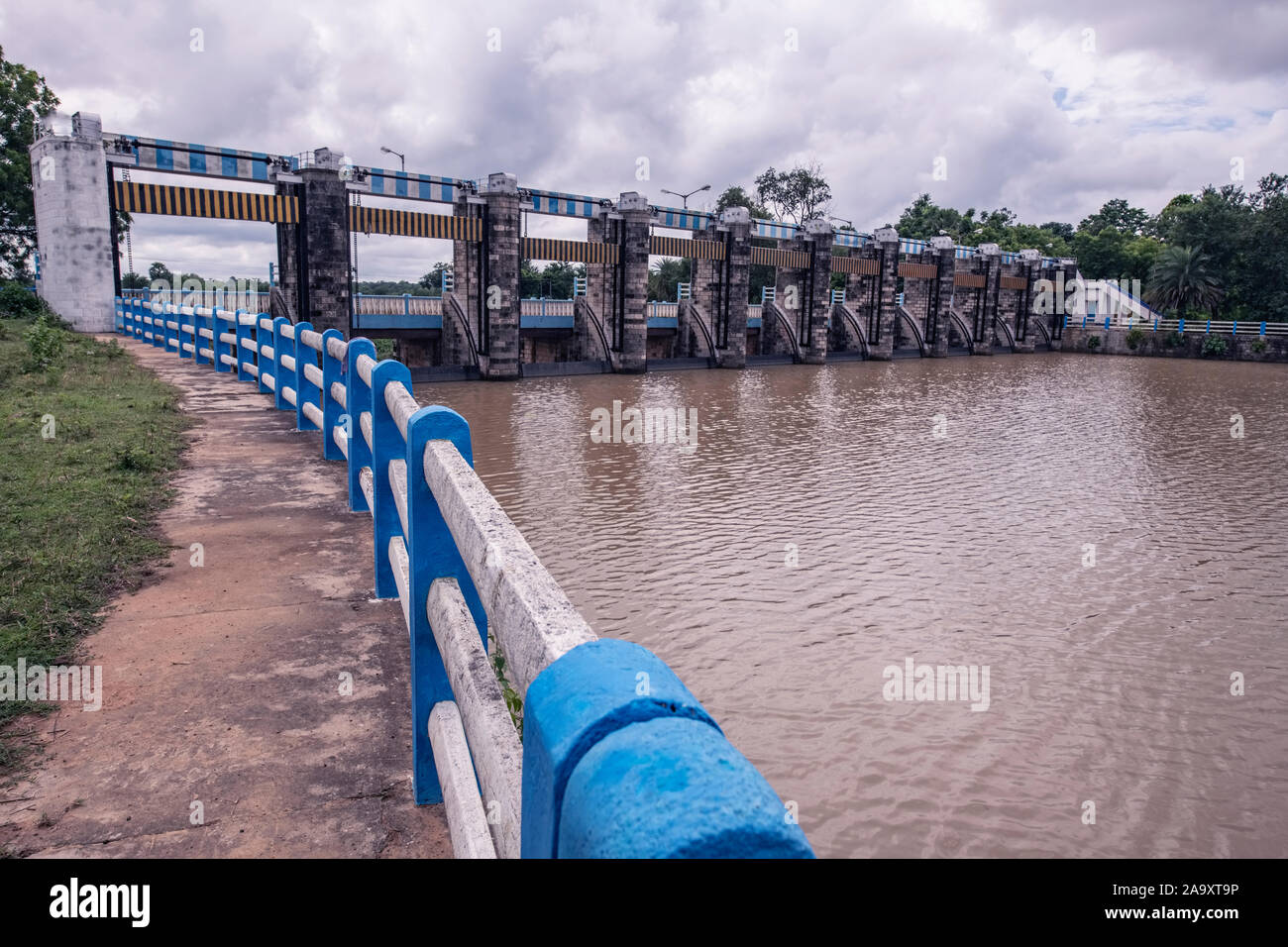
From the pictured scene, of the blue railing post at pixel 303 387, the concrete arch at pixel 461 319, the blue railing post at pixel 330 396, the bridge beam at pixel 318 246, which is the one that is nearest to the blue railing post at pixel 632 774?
the blue railing post at pixel 330 396

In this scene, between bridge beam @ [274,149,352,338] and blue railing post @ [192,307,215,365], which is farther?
bridge beam @ [274,149,352,338]

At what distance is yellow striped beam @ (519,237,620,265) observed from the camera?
82.4 feet

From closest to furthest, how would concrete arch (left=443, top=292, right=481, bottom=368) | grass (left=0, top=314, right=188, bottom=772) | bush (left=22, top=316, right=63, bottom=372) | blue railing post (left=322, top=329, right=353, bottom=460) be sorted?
grass (left=0, top=314, right=188, bottom=772)
blue railing post (left=322, top=329, right=353, bottom=460)
bush (left=22, top=316, right=63, bottom=372)
concrete arch (left=443, top=292, right=481, bottom=368)

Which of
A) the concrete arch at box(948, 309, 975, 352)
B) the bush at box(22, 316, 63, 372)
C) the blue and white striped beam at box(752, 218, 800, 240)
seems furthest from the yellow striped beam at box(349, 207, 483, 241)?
the concrete arch at box(948, 309, 975, 352)

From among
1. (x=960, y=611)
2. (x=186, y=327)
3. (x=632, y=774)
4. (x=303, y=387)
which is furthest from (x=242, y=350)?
(x=632, y=774)

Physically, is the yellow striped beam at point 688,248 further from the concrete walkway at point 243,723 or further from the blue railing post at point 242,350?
the concrete walkway at point 243,723

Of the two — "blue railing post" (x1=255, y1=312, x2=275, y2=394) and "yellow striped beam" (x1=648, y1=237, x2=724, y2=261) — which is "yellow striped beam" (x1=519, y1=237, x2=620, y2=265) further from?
"blue railing post" (x1=255, y1=312, x2=275, y2=394)

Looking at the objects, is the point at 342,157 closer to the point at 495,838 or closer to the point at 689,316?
the point at 689,316

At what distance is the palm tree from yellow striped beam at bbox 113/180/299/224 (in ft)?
150

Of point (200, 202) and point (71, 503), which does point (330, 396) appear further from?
point (200, 202)

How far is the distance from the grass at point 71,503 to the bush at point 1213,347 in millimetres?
46122

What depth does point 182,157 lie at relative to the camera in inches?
773

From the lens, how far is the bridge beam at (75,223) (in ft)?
62.4
